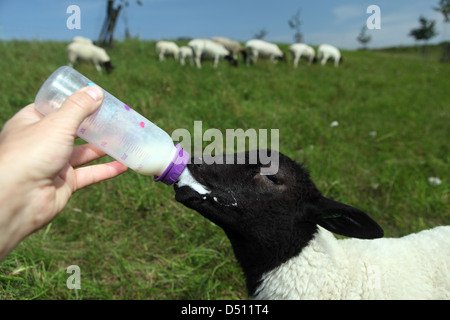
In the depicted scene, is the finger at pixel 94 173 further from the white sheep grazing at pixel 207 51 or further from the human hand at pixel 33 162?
the white sheep grazing at pixel 207 51

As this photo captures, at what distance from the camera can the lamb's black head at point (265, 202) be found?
1.83 metres

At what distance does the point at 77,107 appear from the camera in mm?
1291

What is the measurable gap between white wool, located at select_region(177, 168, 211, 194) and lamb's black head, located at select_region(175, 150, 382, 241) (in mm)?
19

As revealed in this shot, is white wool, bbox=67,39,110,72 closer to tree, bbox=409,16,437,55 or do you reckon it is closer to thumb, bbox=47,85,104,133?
thumb, bbox=47,85,104,133

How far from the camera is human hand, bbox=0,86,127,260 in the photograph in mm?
1158

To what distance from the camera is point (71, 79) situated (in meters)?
1.51

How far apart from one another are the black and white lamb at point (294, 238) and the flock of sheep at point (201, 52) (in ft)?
28.1

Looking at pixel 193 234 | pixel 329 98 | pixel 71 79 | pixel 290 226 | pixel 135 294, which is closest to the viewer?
pixel 71 79

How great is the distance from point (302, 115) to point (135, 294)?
4.66 meters

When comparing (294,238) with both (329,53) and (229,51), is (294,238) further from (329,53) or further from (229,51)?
(329,53)

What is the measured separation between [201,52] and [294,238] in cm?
1141

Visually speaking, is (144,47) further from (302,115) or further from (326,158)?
(326,158)

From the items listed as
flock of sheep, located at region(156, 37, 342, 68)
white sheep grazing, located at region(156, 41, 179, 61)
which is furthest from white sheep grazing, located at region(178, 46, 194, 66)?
white sheep grazing, located at region(156, 41, 179, 61)

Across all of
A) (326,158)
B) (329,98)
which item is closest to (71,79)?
(326,158)
